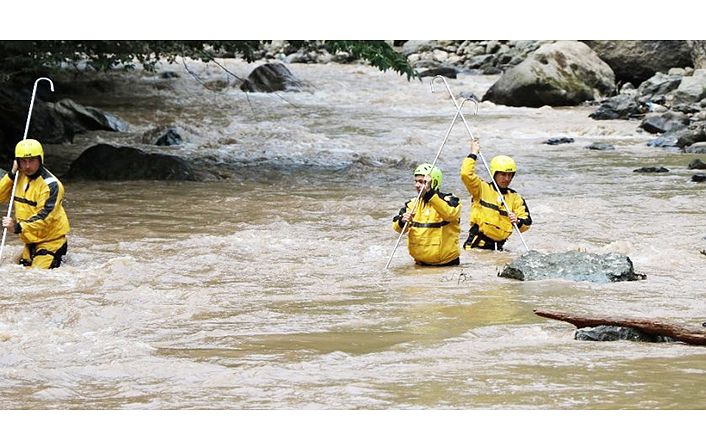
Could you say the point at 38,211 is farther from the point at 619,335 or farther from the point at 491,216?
the point at 619,335

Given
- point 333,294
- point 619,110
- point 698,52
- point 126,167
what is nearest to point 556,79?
point 619,110

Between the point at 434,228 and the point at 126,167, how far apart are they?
8.85 metres

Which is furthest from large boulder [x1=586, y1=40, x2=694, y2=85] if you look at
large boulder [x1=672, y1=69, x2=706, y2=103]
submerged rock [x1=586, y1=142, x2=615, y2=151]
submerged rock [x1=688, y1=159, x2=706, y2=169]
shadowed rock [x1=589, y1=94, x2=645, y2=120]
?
submerged rock [x1=688, y1=159, x2=706, y2=169]

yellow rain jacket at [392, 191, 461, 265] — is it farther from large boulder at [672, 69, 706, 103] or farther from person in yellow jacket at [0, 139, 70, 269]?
large boulder at [672, 69, 706, 103]

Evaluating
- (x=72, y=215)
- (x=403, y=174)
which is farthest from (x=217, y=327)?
(x=403, y=174)

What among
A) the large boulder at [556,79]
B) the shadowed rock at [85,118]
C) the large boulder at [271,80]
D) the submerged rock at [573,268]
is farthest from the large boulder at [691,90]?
the submerged rock at [573,268]

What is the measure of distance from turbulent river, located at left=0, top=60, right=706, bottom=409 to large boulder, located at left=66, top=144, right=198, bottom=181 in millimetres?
410

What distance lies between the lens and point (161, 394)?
7.66 meters

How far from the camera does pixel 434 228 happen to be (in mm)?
12641

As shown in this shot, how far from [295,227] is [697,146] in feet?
35.0

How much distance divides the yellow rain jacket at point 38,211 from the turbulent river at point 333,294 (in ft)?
1.38

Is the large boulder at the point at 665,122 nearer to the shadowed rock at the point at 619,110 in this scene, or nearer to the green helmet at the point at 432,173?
the shadowed rock at the point at 619,110

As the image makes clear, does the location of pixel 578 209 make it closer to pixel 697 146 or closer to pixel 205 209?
pixel 205 209

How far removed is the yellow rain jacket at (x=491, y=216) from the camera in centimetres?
1339
